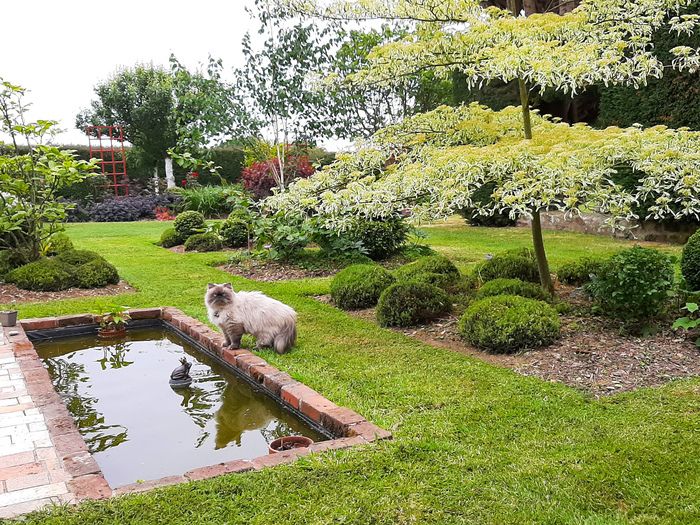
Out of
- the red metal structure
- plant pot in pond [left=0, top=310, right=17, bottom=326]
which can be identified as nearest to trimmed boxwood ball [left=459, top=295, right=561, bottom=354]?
plant pot in pond [left=0, top=310, right=17, bottom=326]

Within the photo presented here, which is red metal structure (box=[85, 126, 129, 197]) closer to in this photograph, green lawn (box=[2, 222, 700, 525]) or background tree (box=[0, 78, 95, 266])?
background tree (box=[0, 78, 95, 266])

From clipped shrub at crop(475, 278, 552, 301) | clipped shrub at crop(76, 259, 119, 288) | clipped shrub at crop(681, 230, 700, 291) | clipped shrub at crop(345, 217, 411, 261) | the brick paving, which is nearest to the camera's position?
the brick paving

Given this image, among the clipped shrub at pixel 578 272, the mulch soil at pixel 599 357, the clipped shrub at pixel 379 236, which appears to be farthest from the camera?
the clipped shrub at pixel 379 236

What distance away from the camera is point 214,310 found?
5195 mm

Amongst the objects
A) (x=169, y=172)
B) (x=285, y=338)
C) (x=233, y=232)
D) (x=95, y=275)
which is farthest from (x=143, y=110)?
(x=285, y=338)

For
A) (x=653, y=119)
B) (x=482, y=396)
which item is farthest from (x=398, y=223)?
(x=482, y=396)

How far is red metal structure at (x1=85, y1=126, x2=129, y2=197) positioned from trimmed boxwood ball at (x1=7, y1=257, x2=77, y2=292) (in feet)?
51.7

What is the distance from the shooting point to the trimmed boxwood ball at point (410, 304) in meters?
6.09

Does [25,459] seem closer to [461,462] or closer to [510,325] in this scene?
[461,462]

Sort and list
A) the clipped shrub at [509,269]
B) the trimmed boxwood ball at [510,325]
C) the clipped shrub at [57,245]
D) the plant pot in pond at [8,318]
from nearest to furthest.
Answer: the trimmed boxwood ball at [510,325], the plant pot in pond at [8,318], the clipped shrub at [509,269], the clipped shrub at [57,245]

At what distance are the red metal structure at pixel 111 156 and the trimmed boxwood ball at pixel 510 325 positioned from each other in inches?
822

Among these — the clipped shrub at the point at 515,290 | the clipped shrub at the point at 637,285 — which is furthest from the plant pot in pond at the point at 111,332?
the clipped shrub at the point at 637,285

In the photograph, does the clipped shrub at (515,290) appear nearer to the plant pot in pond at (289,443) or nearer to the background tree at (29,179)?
the plant pot in pond at (289,443)

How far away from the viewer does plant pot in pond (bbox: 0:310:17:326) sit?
20.7 feet
